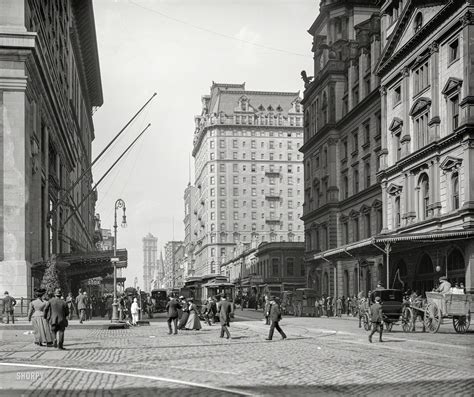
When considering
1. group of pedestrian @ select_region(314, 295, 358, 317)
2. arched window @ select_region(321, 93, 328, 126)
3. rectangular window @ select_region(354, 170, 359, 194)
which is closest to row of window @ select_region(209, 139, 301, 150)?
arched window @ select_region(321, 93, 328, 126)

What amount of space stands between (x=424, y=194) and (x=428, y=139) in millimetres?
3348

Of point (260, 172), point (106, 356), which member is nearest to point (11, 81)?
point (106, 356)

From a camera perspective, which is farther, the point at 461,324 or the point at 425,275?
the point at 425,275

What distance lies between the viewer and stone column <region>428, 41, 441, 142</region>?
4109cm

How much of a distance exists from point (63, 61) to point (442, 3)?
135 ft

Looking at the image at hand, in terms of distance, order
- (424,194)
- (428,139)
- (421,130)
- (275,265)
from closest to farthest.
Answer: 1. (428,139)
2. (424,194)
3. (421,130)
4. (275,265)

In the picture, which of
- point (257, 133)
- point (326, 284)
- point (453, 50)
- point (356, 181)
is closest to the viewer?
point (453, 50)

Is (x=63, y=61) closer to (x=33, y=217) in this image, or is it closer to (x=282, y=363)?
(x=33, y=217)

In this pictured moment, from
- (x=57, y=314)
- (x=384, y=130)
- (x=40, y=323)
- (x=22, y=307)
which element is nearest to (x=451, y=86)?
(x=384, y=130)

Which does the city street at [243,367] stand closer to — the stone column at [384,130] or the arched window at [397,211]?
the arched window at [397,211]

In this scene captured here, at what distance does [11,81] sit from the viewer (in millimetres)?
40156

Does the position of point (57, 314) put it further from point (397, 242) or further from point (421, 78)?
point (421, 78)

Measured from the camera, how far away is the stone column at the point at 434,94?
41.1 metres

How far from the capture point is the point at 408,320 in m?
30.2
